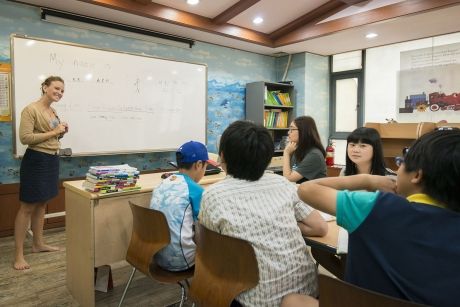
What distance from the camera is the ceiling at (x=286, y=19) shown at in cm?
363

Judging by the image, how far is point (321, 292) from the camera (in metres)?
0.98

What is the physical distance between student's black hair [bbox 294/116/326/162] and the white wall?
266cm

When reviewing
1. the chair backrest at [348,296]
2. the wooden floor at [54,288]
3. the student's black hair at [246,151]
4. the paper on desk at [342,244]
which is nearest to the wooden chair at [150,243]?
the student's black hair at [246,151]

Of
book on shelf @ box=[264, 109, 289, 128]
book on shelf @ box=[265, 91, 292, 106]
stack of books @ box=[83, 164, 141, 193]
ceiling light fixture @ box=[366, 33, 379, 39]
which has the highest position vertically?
ceiling light fixture @ box=[366, 33, 379, 39]

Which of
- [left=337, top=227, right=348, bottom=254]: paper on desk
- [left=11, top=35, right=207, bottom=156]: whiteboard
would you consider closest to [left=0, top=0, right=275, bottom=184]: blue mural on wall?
[left=11, top=35, right=207, bottom=156]: whiteboard

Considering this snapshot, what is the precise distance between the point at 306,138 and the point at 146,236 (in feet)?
5.29

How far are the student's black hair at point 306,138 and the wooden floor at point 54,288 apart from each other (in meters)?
1.45

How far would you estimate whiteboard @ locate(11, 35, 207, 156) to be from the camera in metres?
3.41

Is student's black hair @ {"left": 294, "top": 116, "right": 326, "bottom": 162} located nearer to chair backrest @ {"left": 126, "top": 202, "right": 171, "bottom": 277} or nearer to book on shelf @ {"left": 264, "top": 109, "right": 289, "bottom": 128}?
chair backrest @ {"left": 126, "top": 202, "right": 171, "bottom": 277}

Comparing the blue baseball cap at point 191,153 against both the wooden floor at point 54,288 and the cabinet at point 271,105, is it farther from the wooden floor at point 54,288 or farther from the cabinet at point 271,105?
the cabinet at point 271,105

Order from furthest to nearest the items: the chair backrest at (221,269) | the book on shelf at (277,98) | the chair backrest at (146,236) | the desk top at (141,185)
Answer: the book on shelf at (277,98) → the desk top at (141,185) → the chair backrest at (146,236) → the chair backrest at (221,269)

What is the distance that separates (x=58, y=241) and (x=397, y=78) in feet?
15.5

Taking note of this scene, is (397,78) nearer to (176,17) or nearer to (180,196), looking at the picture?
(176,17)

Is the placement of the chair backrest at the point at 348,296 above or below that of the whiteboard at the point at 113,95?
below
